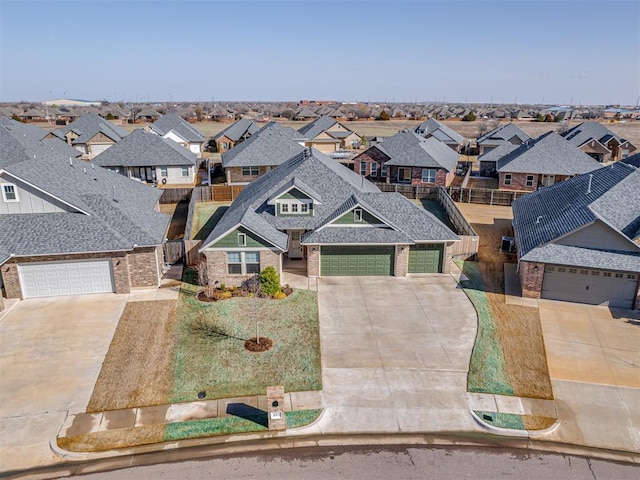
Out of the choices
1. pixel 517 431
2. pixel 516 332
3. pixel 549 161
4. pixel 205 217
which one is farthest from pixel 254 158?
pixel 517 431

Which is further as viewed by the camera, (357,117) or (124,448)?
(357,117)

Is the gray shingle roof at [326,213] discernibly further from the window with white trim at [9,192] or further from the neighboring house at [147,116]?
the neighboring house at [147,116]

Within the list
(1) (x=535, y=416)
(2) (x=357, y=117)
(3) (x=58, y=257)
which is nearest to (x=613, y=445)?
(1) (x=535, y=416)

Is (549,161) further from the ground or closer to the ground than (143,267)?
further from the ground

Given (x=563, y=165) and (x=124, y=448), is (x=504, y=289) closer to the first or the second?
(x=124, y=448)

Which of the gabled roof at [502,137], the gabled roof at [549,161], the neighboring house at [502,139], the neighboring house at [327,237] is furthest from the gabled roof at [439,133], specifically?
the neighboring house at [327,237]

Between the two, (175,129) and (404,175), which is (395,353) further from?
→ (175,129)
